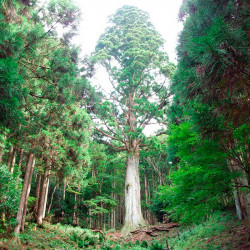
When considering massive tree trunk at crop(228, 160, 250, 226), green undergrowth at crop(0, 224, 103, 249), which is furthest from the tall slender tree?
massive tree trunk at crop(228, 160, 250, 226)

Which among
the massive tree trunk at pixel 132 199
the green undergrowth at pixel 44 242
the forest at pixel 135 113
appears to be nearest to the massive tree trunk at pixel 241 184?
the forest at pixel 135 113

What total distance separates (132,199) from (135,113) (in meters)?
5.57

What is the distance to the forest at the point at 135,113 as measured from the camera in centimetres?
335

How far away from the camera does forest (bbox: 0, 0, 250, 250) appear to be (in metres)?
3.35

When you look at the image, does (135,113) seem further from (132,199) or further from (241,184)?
(241,184)

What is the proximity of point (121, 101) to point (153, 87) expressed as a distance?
2428 millimetres

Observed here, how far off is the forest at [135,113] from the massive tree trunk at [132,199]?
0.06 m

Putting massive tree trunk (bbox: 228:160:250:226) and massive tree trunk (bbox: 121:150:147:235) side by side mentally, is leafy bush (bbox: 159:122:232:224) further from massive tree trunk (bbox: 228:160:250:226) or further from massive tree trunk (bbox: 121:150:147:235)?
massive tree trunk (bbox: 121:150:147:235)

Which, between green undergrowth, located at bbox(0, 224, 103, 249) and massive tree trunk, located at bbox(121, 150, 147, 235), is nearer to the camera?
green undergrowth, located at bbox(0, 224, 103, 249)

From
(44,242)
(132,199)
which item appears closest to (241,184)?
(44,242)

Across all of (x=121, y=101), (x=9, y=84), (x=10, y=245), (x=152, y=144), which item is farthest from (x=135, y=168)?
(x=9, y=84)

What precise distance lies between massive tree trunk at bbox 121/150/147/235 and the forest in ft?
0.20

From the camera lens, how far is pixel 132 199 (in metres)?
11.8

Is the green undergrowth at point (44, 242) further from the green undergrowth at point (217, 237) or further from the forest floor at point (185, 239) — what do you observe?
the green undergrowth at point (217, 237)
